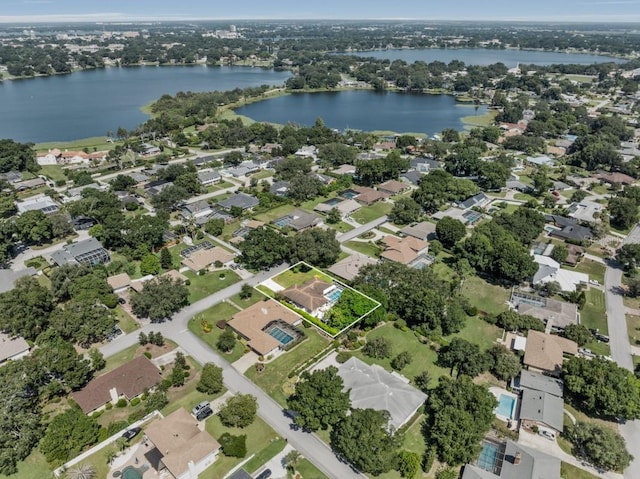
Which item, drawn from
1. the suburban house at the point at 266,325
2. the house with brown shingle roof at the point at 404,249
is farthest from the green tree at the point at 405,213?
the suburban house at the point at 266,325

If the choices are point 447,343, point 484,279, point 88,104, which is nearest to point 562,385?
point 447,343

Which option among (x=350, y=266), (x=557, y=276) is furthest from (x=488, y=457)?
(x=557, y=276)

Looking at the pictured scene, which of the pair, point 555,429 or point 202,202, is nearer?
point 555,429

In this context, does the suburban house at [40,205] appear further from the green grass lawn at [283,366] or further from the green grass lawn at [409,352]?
the green grass lawn at [409,352]

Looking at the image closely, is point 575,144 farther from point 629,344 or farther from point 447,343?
point 447,343

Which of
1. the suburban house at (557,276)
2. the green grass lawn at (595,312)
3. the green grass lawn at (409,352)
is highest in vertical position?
the suburban house at (557,276)

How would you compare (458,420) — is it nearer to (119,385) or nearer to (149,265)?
(119,385)
